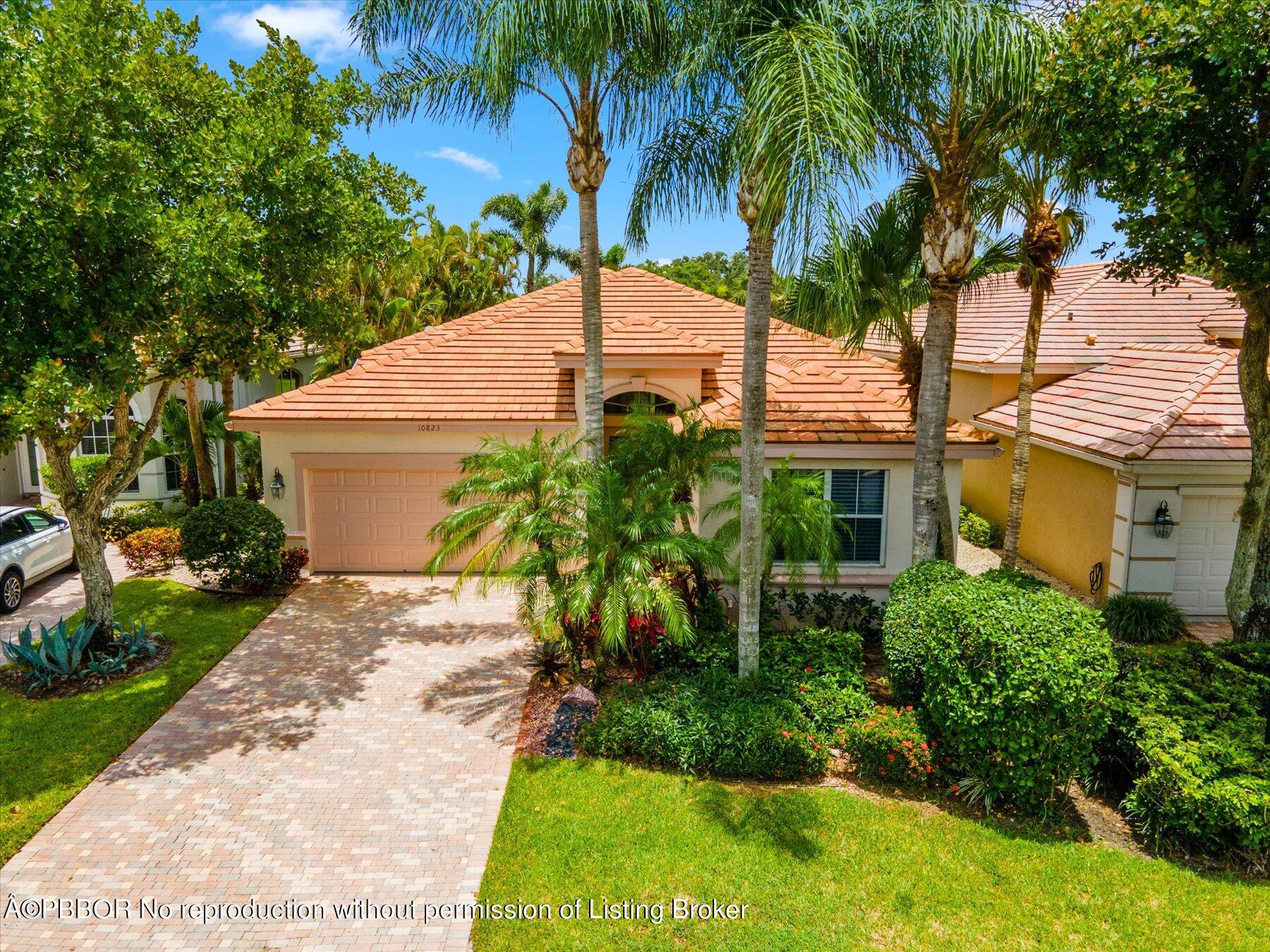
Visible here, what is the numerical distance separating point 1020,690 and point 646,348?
9.49 metres

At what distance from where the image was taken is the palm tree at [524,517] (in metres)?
9.89

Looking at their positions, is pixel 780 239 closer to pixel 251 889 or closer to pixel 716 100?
pixel 716 100

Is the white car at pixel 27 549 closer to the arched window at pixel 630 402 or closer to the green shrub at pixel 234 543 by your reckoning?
the green shrub at pixel 234 543

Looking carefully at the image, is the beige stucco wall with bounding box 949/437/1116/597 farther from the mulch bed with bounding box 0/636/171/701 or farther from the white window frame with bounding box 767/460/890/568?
the mulch bed with bounding box 0/636/171/701

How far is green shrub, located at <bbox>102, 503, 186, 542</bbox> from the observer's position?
18.2 metres

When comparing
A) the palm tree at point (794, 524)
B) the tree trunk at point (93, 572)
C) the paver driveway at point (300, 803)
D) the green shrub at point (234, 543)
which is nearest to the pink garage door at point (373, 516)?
the green shrub at point (234, 543)

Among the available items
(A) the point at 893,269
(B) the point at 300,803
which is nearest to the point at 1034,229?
(A) the point at 893,269

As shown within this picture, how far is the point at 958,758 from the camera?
328 inches

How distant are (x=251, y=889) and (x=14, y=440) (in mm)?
6259

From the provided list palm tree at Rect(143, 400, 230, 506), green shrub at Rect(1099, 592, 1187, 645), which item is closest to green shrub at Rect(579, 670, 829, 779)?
green shrub at Rect(1099, 592, 1187, 645)

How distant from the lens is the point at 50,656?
10828mm

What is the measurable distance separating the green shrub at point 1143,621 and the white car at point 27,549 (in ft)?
58.3

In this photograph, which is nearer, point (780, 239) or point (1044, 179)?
point (780, 239)

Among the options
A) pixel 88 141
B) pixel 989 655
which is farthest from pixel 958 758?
pixel 88 141
